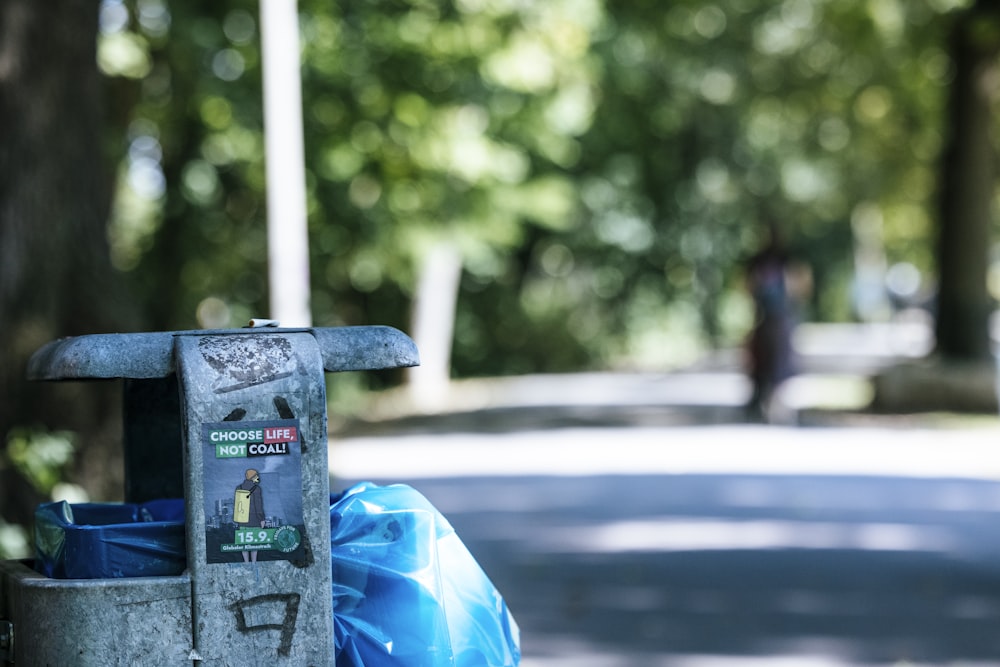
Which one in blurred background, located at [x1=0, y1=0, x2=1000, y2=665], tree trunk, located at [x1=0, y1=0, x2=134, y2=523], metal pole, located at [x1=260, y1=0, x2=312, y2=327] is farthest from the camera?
metal pole, located at [x1=260, y1=0, x2=312, y2=327]

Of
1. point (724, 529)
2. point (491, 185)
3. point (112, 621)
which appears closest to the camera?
point (112, 621)

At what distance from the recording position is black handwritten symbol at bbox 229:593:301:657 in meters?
4.06

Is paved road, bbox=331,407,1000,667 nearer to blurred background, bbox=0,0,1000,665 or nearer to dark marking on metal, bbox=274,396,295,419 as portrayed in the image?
blurred background, bbox=0,0,1000,665

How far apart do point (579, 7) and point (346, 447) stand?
7529 mm

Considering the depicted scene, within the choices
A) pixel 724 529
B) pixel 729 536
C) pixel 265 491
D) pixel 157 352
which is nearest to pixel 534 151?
pixel 724 529

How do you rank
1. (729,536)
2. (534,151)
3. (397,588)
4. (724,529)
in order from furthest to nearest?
(534,151) < (724,529) < (729,536) < (397,588)

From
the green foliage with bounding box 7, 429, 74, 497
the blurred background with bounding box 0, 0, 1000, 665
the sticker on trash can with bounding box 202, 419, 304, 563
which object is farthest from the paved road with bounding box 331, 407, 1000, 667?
the sticker on trash can with bounding box 202, 419, 304, 563

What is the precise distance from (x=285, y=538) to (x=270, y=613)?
183mm

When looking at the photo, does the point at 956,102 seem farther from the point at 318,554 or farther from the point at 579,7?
the point at 318,554

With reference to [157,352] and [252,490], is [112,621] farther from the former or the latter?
[157,352]

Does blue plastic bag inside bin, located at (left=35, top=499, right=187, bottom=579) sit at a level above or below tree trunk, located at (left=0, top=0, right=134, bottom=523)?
below

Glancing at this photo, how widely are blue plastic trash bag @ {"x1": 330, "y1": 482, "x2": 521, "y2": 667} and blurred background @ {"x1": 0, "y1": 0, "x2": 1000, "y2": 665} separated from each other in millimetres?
4113

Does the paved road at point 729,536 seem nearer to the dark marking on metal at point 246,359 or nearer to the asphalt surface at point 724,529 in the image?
the asphalt surface at point 724,529

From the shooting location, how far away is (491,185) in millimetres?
22266
